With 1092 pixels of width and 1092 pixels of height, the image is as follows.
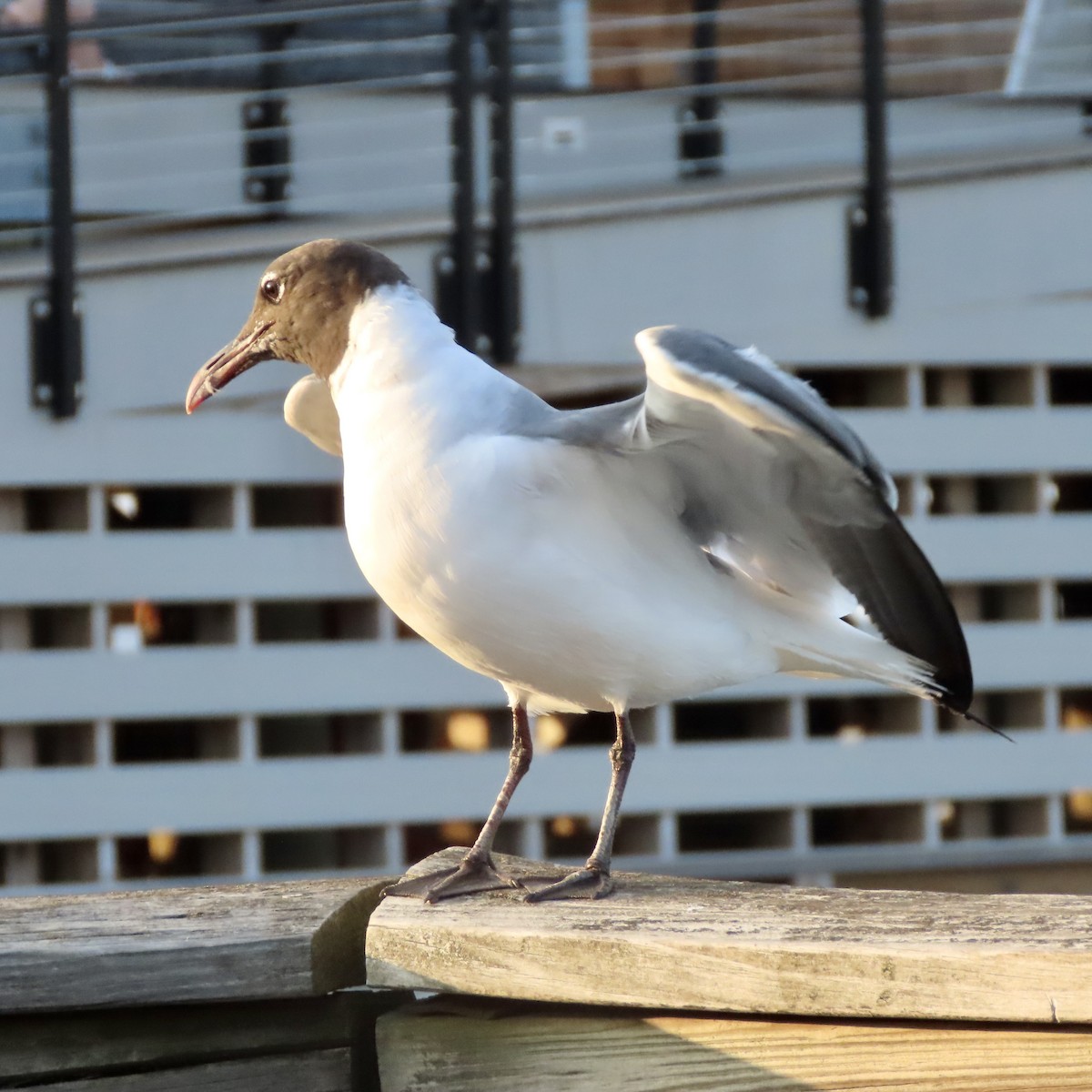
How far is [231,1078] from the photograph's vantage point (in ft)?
3.68

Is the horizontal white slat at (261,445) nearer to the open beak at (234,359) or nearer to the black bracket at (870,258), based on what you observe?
the black bracket at (870,258)

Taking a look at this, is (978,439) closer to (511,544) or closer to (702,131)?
(702,131)

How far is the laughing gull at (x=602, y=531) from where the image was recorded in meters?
1.30

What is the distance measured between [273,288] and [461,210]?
160cm

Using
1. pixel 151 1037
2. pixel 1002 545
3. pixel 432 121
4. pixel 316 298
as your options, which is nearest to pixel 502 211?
pixel 432 121

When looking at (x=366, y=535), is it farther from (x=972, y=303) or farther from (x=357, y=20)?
(x=357, y=20)

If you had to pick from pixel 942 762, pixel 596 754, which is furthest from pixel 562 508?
pixel 942 762

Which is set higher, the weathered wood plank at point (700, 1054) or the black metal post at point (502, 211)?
the black metal post at point (502, 211)

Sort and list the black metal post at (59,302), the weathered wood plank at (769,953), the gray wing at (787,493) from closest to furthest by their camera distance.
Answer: the weathered wood plank at (769,953) → the gray wing at (787,493) → the black metal post at (59,302)

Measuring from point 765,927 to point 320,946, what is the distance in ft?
0.95

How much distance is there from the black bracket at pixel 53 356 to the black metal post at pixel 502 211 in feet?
2.37

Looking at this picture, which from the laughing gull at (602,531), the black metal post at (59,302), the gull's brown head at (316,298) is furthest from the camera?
the black metal post at (59,302)

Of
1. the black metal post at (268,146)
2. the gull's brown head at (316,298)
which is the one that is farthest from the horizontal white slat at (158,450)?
the gull's brown head at (316,298)

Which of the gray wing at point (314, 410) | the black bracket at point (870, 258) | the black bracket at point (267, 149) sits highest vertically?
the black bracket at point (267, 149)
